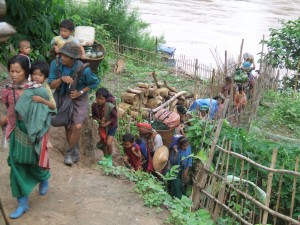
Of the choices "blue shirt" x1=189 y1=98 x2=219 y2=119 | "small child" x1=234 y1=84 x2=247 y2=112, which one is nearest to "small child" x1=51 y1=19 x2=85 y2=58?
"blue shirt" x1=189 y1=98 x2=219 y2=119

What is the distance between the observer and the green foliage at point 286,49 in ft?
34.7

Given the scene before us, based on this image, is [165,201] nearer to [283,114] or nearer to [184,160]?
[184,160]

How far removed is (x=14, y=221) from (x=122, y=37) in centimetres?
1324

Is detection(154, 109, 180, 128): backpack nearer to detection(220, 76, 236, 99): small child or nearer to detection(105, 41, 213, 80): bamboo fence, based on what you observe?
detection(220, 76, 236, 99): small child

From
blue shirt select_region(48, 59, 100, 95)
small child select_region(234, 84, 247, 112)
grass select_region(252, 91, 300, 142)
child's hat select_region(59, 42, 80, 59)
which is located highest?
child's hat select_region(59, 42, 80, 59)

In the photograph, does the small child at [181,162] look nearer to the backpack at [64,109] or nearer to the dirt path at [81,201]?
the dirt path at [81,201]

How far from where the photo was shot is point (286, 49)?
10719 millimetres

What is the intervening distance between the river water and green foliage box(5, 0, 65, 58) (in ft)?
37.9

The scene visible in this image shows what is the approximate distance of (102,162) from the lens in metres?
4.55

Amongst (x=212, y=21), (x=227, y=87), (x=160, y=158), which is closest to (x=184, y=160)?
(x=160, y=158)

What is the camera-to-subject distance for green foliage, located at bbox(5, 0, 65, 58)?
5520 mm

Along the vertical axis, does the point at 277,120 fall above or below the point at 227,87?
below

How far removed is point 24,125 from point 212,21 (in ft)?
73.5

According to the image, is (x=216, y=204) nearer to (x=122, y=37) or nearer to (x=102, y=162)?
(x=102, y=162)
